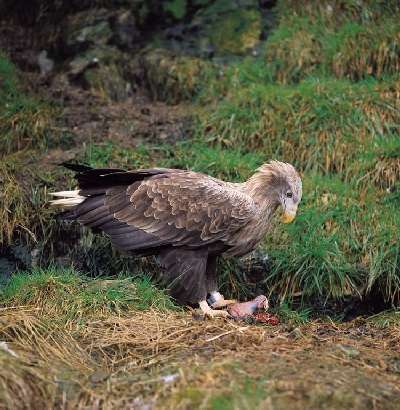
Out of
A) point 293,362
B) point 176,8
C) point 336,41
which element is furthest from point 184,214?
point 176,8

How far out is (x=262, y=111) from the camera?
774 centimetres

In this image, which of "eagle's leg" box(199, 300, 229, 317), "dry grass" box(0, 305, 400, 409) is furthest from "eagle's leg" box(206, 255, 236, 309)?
"dry grass" box(0, 305, 400, 409)

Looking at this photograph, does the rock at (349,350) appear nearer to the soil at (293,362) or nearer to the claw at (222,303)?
the soil at (293,362)

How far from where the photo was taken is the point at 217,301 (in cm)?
604

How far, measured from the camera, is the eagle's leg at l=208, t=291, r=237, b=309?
5957 mm

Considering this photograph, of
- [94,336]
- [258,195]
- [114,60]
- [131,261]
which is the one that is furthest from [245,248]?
[114,60]

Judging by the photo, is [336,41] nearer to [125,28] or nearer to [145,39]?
[145,39]

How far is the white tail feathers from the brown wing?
0.24m

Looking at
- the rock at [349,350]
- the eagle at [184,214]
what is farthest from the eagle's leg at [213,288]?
the rock at [349,350]

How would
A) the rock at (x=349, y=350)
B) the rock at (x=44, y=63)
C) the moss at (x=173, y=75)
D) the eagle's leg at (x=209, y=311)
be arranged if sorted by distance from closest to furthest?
the rock at (x=349, y=350) → the eagle's leg at (x=209, y=311) → the moss at (x=173, y=75) → the rock at (x=44, y=63)

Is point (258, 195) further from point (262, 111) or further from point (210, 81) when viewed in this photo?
point (210, 81)

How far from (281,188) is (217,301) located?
3.27 feet

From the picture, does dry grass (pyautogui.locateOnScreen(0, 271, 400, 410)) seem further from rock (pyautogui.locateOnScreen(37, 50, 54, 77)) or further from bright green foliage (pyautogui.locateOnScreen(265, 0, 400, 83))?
rock (pyautogui.locateOnScreen(37, 50, 54, 77))

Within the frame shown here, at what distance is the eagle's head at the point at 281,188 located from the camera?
6.04 meters
